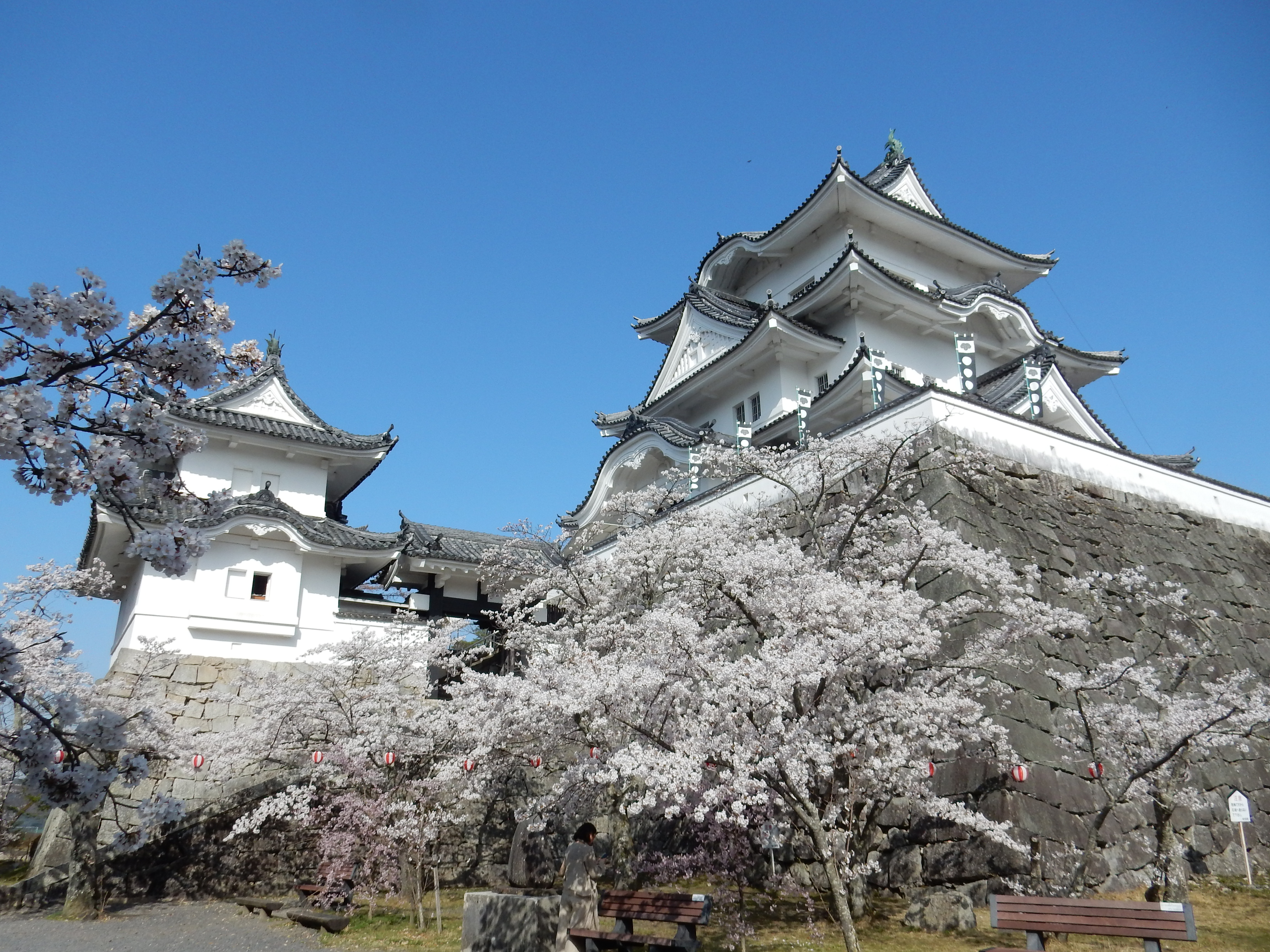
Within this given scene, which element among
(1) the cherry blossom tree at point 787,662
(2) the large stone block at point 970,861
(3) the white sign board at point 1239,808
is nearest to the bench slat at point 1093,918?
(1) the cherry blossom tree at point 787,662

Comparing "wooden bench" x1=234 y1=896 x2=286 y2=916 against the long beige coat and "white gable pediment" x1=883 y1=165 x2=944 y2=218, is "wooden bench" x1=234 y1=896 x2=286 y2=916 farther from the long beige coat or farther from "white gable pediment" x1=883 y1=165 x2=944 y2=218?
"white gable pediment" x1=883 y1=165 x2=944 y2=218

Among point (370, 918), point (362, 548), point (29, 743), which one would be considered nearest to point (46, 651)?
point (362, 548)

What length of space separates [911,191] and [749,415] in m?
8.97

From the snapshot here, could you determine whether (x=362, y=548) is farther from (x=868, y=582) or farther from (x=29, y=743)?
(x=29, y=743)

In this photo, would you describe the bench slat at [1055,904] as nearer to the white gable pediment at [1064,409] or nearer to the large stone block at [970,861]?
the large stone block at [970,861]

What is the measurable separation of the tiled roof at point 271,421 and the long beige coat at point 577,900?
14.5 m

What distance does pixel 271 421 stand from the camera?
2003 cm

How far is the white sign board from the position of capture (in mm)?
9320

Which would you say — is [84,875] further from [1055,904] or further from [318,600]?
[1055,904]

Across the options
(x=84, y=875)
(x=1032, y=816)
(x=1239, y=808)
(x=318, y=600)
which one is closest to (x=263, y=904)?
(x=84, y=875)

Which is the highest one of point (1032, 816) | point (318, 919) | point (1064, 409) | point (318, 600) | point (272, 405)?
point (272, 405)

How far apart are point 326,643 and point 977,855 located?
10.9 m

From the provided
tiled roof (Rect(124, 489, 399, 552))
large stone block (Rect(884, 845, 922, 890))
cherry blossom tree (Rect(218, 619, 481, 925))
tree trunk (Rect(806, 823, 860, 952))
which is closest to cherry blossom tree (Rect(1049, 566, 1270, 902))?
large stone block (Rect(884, 845, 922, 890))

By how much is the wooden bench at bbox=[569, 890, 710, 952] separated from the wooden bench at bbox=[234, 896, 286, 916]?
7005 millimetres
